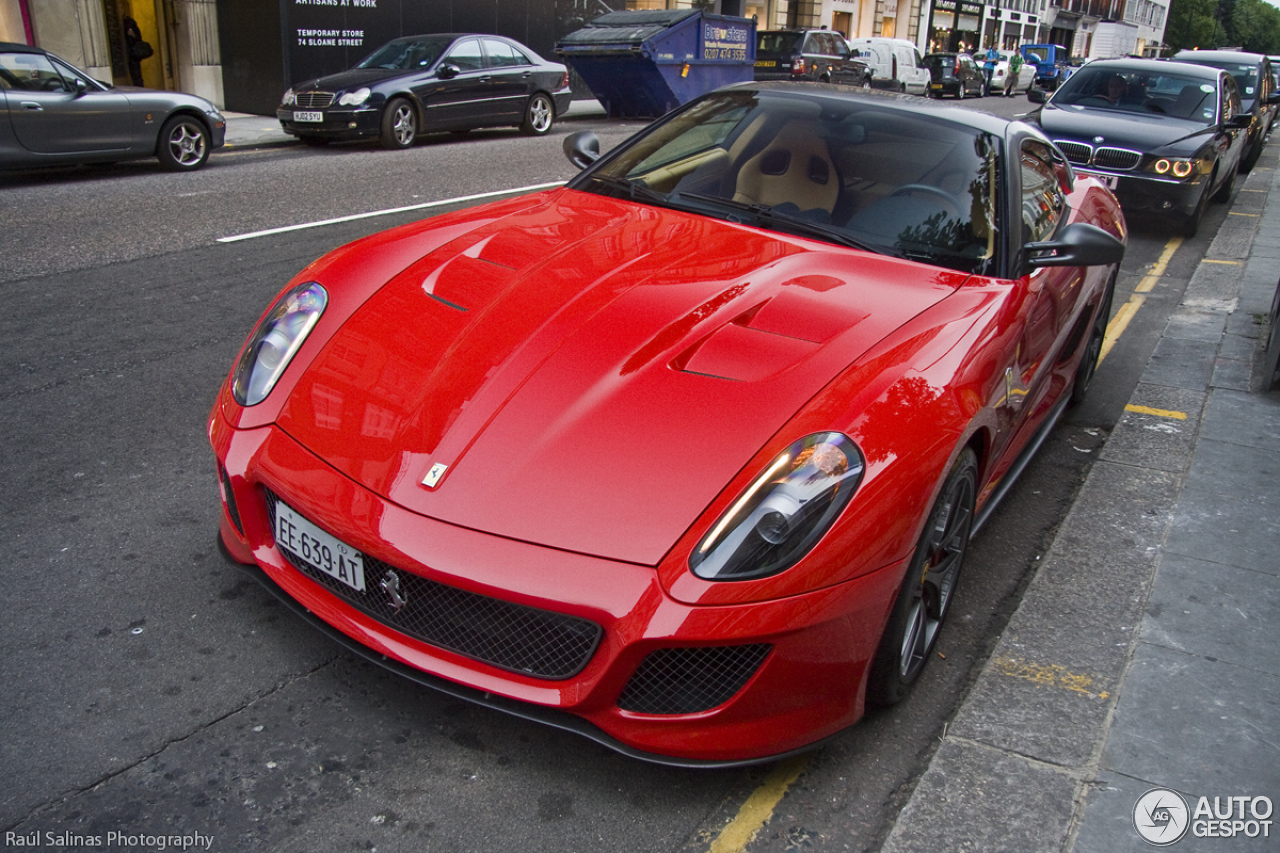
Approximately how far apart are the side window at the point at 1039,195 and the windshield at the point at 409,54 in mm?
11677

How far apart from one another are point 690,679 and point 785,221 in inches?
72.7

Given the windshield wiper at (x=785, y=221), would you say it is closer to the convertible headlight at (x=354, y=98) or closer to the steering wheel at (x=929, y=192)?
the steering wheel at (x=929, y=192)

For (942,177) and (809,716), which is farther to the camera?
(942,177)

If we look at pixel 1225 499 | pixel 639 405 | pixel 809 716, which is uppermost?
pixel 639 405

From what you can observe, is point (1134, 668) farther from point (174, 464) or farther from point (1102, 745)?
point (174, 464)

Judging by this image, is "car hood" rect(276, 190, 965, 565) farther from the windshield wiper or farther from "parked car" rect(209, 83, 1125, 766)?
the windshield wiper

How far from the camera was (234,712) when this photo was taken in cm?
252

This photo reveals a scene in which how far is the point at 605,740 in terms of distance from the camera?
2.21m

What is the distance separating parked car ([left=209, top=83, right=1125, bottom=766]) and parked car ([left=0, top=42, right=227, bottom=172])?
328 inches

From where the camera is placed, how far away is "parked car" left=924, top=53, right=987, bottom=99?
32781 millimetres

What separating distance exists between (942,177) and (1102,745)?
1883 mm

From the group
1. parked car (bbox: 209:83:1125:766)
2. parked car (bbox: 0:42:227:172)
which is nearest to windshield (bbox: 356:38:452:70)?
parked car (bbox: 0:42:227:172)

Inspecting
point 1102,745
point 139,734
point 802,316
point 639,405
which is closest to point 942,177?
point 802,316

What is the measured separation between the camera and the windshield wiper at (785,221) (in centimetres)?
341
